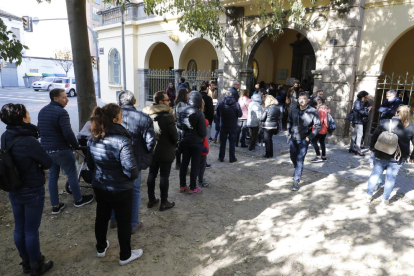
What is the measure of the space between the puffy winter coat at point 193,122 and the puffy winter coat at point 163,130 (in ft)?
1.74

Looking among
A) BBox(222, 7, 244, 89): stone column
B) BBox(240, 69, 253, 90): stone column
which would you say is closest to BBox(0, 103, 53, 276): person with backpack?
BBox(240, 69, 253, 90): stone column

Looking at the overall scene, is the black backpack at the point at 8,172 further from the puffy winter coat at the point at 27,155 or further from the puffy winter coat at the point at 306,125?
the puffy winter coat at the point at 306,125

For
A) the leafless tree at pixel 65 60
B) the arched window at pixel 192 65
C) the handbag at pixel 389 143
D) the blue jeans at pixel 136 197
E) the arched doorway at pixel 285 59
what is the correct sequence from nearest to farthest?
the blue jeans at pixel 136 197 → the handbag at pixel 389 143 → the arched doorway at pixel 285 59 → the arched window at pixel 192 65 → the leafless tree at pixel 65 60

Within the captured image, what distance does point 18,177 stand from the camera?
2652mm

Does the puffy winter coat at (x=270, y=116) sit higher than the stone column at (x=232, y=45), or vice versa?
the stone column at (x=232, y=45)

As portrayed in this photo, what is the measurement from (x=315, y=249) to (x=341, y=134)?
6091mm

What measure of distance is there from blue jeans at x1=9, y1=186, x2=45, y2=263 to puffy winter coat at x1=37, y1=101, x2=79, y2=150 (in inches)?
43.4

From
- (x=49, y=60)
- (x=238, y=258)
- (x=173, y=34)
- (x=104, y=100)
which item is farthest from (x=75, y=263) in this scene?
(x=49, y=60)

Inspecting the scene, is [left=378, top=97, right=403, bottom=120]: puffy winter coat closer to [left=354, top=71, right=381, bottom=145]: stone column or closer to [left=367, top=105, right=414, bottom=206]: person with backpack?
[left=354, top=71, right=381, bottom=145]: stone column

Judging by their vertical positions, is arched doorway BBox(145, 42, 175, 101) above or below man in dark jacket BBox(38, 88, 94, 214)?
above

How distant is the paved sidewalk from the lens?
5.40 m

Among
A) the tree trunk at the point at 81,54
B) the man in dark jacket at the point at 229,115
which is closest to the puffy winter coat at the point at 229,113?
the man in dark jacket at the point at 229,115

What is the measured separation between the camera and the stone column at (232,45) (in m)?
10.7

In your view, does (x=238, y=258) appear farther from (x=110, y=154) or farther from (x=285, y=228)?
(x=110, y=154)
